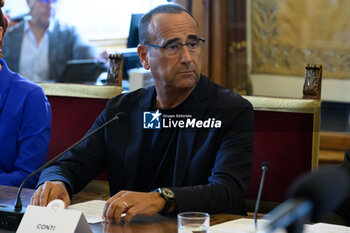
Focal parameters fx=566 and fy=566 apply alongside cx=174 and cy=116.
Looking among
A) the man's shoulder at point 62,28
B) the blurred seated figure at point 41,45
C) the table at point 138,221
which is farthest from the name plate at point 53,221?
the man's shoulder at point 62,28

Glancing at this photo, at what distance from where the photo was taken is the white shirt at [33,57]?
466 centimetres

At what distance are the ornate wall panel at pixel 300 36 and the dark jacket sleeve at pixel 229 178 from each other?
2.22 m

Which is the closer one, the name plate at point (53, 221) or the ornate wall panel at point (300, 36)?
the name plate at point (53, 221)

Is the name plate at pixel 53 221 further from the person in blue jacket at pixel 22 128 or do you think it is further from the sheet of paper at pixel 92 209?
the person in blue jacket at pixel 22 128

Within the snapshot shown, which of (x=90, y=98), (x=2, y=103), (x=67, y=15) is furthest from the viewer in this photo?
(x=67, y=15)

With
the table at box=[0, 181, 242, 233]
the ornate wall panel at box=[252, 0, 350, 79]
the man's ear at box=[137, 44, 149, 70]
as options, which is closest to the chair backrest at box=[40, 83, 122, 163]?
the man's ear at box=[137, 44, 149, 70]

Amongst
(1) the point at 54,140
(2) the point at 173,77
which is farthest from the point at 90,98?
(2) the point at 173,77

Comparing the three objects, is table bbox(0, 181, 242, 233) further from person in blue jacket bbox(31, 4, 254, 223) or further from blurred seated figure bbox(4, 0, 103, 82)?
blurred seated figure bbox(4, 0, 103, 82)

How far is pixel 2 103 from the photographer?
2.05 metres

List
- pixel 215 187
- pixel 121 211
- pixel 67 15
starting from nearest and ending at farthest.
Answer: pixel 121 211 < pixel 215 187 < pixel 67 15

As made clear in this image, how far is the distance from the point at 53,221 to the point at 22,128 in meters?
0.86

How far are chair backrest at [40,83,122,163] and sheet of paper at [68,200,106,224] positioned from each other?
0.70 meters

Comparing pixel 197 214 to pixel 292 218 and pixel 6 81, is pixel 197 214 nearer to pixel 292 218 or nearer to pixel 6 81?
pixel 292 218

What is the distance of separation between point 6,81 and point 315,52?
7.99 feet
